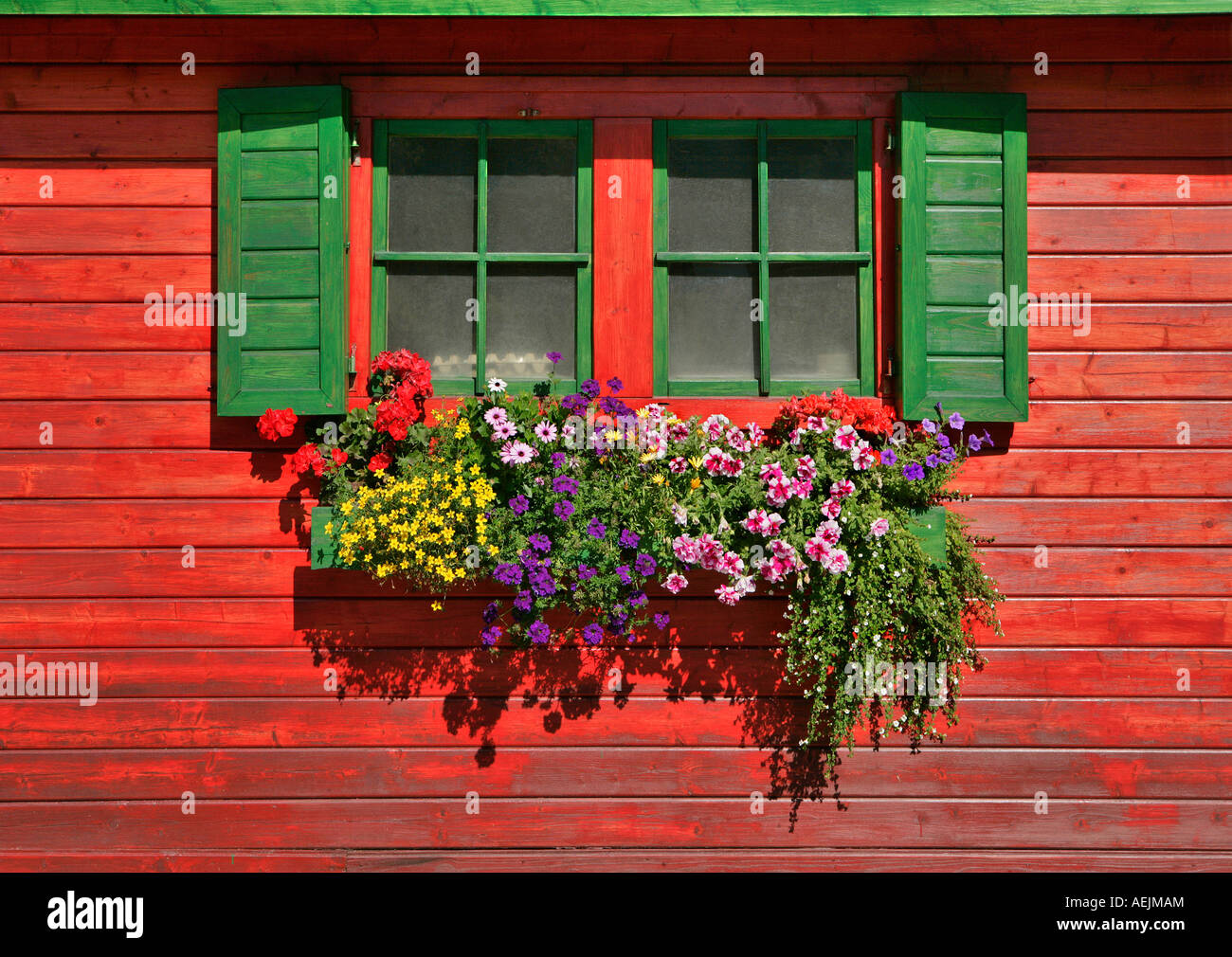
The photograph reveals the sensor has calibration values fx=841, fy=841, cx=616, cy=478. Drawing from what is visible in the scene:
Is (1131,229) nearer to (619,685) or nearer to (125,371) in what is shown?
(619,685)

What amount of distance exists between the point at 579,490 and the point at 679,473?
1.22 feet

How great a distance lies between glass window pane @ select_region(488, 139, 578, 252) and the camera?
11.2 feet

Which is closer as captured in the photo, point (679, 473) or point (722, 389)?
point (679, 473)

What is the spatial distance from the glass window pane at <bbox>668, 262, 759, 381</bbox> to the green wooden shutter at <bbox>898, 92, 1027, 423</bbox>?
611 mm

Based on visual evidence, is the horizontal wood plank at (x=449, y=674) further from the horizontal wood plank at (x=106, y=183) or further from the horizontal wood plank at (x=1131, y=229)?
the horizontal wood plank at (x=1131, y=229)

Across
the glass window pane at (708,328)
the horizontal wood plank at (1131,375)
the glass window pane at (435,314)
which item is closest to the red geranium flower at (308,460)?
the glass window pane at (435,314)

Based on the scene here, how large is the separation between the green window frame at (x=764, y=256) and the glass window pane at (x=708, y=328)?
38 mm

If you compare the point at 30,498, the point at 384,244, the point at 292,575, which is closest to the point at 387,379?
the point at 384,244

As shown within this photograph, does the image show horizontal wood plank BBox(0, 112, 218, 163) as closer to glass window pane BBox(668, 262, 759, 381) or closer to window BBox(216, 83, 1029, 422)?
window BBox(216, 83, 1029, 422)

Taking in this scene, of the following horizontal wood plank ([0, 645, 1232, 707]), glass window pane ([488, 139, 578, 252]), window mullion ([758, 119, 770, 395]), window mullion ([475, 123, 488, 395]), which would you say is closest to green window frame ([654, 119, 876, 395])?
window mullion ([758, 119, 770, 395])

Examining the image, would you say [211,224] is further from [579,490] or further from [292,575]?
[579,490]

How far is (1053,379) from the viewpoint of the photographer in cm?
337

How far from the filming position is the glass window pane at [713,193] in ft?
11.2

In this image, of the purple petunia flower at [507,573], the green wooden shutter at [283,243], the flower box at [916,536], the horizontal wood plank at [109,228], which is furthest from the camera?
the horizontal wood plank at [109,228]
